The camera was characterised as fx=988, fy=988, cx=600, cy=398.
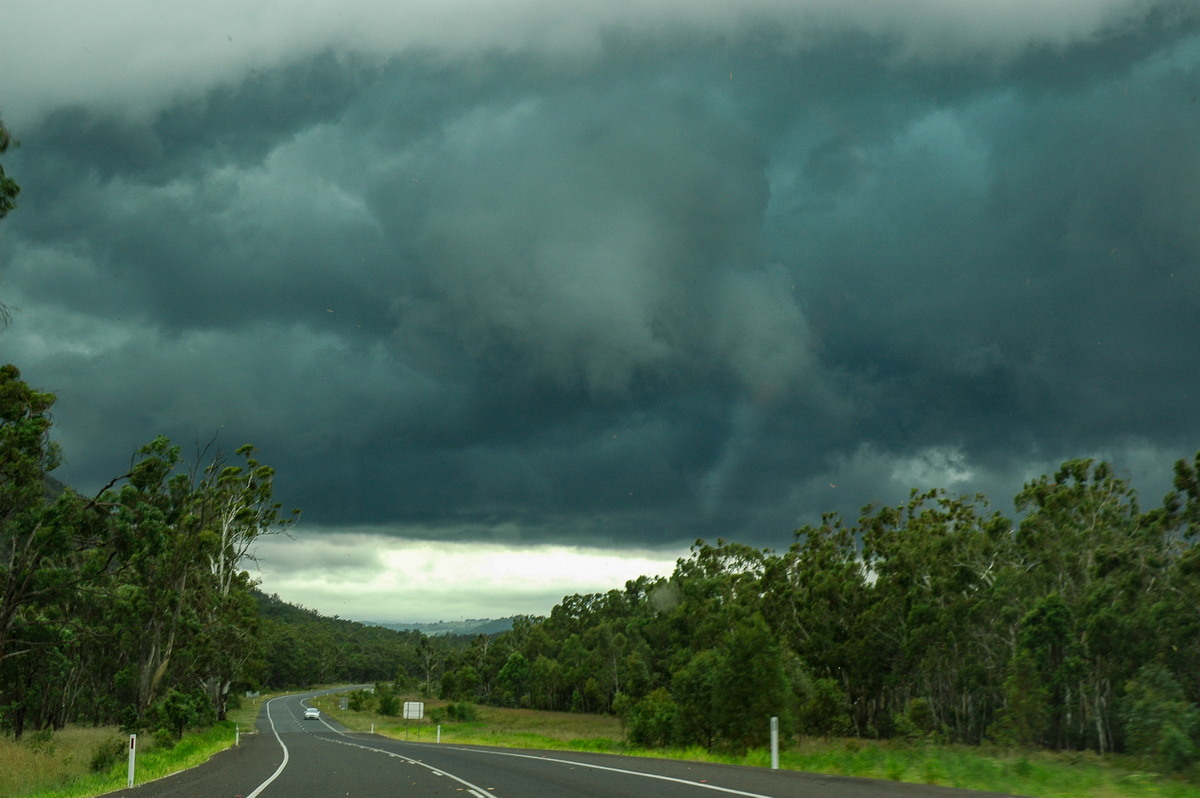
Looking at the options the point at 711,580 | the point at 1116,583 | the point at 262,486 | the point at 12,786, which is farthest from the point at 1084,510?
the point at 12,786

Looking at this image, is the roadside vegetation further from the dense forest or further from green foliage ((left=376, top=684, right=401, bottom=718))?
green foliage ((left=376, top=684, right=401, bottom=718))

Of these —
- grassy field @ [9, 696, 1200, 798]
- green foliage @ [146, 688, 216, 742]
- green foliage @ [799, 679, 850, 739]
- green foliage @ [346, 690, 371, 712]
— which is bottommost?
green foliage @ [346, 690, 371, 712]

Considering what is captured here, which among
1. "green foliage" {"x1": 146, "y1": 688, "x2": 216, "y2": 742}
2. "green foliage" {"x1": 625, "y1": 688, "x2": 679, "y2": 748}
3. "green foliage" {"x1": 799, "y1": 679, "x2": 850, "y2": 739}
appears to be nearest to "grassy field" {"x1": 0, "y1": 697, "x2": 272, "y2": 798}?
"green foliage" {"x1": 146, "y1": 688, "x2": 216, "y2": 742}

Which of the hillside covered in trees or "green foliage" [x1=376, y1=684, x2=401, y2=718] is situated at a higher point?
the hillside covered in trees

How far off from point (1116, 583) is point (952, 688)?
2010cm

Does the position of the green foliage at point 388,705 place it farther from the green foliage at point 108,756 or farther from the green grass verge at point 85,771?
the green foliage at point 108,756

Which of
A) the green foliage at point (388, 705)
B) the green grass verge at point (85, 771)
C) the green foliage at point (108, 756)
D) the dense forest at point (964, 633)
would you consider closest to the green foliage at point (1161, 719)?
the dense forest at point (964, 633)

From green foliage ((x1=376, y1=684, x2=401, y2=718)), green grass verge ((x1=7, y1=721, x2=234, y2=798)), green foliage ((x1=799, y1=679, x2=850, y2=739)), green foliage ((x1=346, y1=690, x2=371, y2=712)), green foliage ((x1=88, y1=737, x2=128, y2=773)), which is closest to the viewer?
green grass verge ((x1=7, y1=721, x2=234, y2=798))

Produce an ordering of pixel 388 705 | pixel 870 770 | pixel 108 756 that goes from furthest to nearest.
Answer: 1. pixel 388 705
2. pixel 108 756
3. pixel 870 770

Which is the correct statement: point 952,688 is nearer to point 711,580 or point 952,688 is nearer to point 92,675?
point 711,580

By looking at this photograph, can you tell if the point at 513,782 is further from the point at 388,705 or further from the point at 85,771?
the point at 388,705

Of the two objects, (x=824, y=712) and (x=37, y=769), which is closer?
(x=37, y=769)

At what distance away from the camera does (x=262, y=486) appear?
224 ft

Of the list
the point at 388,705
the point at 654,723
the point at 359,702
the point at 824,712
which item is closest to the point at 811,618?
the point at 824,712
